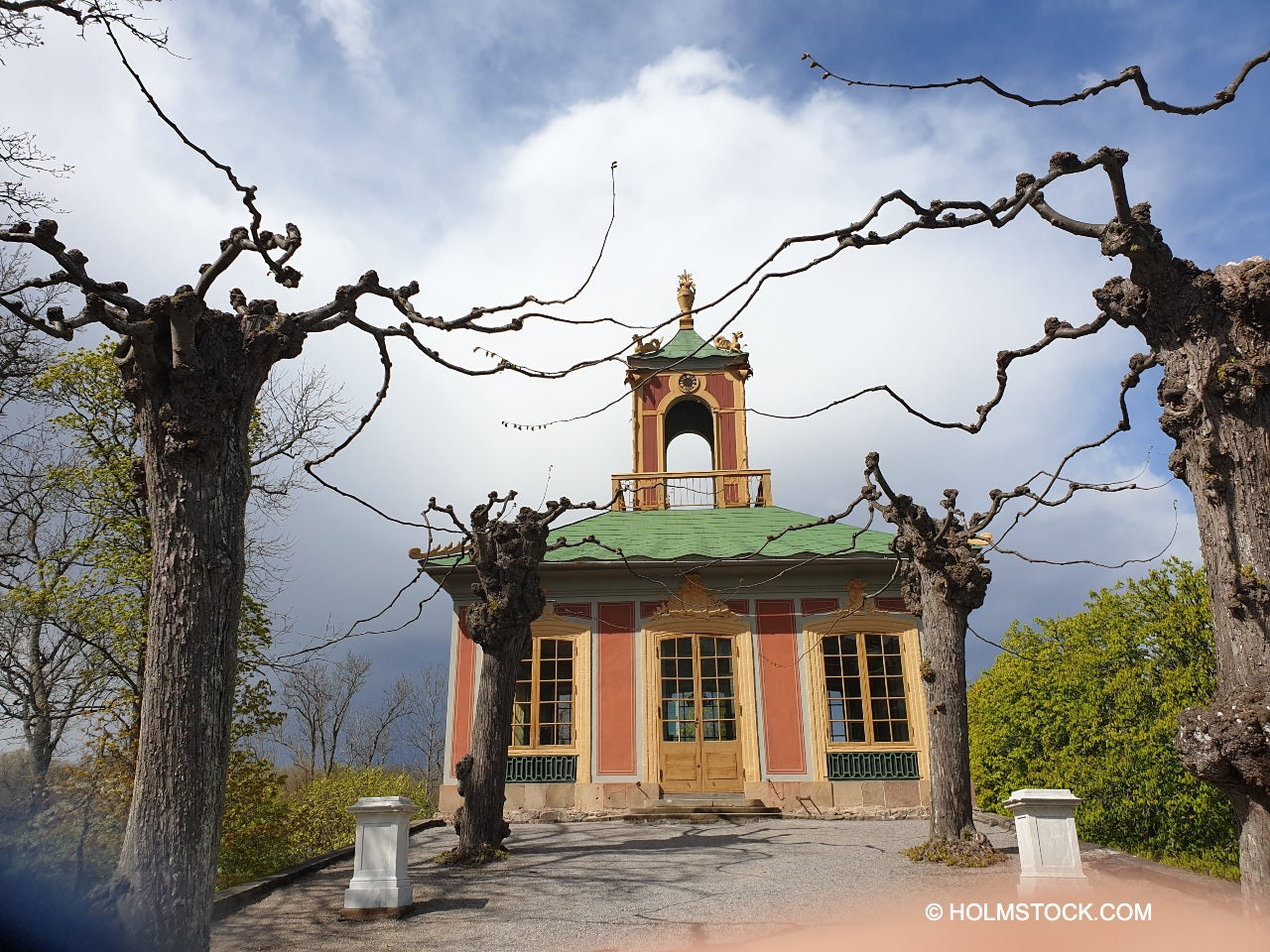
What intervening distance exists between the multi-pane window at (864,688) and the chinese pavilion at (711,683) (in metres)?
0.02

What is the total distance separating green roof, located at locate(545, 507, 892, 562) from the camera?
13859mm

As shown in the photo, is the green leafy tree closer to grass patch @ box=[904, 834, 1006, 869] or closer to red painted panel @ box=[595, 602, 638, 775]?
grass patch @ box=[904, 834, 1006, 869]

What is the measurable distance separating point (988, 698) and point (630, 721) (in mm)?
5537

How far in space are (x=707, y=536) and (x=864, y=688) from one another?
3701 millimetres

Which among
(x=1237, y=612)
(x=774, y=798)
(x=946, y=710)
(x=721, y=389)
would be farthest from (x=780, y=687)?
(x=1237, y=612)

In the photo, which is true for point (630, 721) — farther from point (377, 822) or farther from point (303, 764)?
point (303, 764)

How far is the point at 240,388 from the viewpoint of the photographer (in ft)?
14.5

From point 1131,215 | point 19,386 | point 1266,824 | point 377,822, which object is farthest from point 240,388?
point 19,386

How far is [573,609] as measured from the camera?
13977 millimetres

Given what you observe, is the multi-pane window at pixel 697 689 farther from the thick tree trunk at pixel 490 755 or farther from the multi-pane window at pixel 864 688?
the thick tree trunk at pixel 490 755

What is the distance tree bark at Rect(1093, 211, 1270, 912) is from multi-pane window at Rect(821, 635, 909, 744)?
950cm
